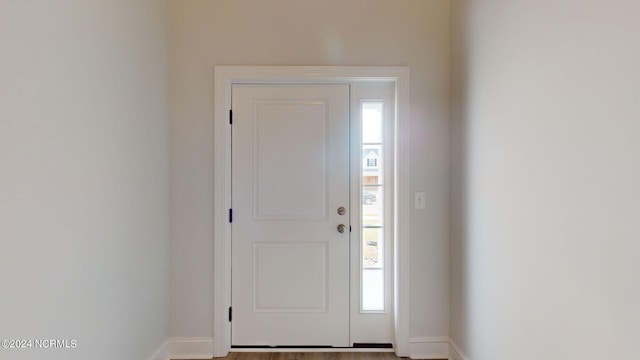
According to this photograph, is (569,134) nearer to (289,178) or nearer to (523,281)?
(523,281)

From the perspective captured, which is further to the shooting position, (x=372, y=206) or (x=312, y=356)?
(x=372, y=206)

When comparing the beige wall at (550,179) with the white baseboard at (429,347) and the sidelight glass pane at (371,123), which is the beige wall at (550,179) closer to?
A: the white baseboard at (429,347)

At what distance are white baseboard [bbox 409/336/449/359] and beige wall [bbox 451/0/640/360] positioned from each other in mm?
231

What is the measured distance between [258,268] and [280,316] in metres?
0.38

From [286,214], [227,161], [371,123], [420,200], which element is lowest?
[286,214]

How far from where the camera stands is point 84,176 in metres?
1.56

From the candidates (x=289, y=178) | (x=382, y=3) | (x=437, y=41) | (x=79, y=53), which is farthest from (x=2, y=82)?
(x=437, y=41)

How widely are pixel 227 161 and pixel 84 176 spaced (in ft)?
3.24

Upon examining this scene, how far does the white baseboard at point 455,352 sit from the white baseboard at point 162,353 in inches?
76.2

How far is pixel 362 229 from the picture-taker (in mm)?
2541

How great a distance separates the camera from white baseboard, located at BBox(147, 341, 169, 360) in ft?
7.28

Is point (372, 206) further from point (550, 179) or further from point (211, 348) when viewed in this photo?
point (211, 348)

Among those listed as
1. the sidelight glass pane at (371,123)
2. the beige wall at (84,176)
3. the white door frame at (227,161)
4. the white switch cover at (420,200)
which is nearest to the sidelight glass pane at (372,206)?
the white door frame at (227,161)

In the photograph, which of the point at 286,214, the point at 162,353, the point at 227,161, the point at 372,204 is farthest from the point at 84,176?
the point at 372,204
